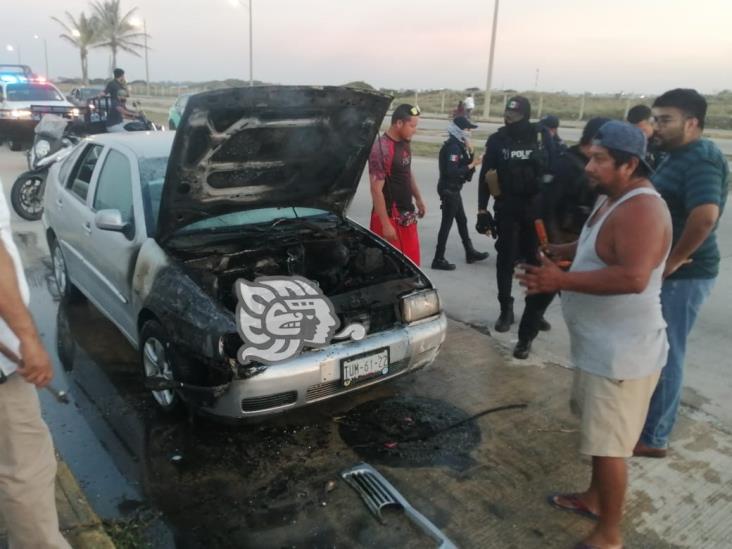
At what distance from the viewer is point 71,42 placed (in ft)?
156

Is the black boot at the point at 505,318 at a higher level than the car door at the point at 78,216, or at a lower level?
lower

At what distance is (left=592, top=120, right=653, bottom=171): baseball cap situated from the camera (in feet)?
7.38

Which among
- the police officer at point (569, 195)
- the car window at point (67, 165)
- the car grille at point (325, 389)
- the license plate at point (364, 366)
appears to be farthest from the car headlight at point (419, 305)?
the car window at point (67, 165)

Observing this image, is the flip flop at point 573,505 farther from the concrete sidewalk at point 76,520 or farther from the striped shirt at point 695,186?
the concrete sidewalk at point 76,520

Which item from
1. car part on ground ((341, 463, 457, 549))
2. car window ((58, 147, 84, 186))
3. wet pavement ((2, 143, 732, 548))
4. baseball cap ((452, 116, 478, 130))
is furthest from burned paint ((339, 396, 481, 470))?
baseball cap ((452, 116, 478, 130))

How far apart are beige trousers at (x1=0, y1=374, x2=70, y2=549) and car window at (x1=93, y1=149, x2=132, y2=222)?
204cm

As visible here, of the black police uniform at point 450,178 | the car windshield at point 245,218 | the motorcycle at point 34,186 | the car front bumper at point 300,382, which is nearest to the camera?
the car front bumper at point 300,382

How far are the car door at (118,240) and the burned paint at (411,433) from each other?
5.16 feet

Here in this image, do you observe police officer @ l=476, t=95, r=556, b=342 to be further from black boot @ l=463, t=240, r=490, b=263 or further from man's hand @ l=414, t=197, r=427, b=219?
black boot @ l=463, t=240, r=490, b=263

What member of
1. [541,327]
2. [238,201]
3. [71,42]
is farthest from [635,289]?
[71,42]

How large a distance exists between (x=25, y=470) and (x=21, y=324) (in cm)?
52

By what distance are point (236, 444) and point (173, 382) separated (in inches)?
20.2

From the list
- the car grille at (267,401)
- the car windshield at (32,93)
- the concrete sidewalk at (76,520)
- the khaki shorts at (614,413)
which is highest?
the car windshield at (32,93)

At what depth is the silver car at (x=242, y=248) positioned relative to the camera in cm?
304
